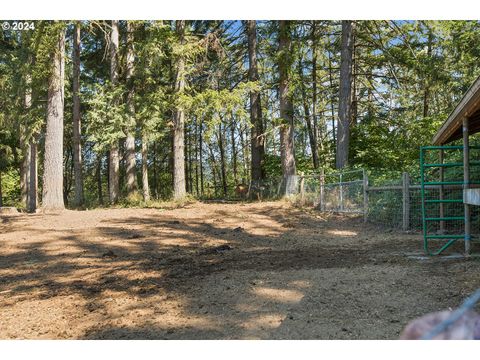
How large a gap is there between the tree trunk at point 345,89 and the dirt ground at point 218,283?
578cm

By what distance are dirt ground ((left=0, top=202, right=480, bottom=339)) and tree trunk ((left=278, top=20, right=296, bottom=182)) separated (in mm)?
6346

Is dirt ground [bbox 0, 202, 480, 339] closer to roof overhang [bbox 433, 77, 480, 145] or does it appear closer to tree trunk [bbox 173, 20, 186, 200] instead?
roof overhang [bbox 433, 77, 480, 145]

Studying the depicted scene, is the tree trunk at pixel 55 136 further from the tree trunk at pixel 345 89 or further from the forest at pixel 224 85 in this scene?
the tree trunk at pixel 345 89

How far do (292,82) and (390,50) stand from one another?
3639 millimetres

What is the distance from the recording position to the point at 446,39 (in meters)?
12.2

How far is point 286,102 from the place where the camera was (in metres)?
13.8

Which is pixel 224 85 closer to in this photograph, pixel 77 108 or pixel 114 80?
pixel 114 80

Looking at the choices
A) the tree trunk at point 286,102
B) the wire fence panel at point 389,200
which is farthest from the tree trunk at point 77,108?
the wire fence panel at point 389,200

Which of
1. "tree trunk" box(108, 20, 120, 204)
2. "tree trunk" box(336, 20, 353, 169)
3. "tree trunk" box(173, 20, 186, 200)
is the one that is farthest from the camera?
"tree trunk" box(108, 20, 120, 204)

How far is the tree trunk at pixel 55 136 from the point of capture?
10719 mm

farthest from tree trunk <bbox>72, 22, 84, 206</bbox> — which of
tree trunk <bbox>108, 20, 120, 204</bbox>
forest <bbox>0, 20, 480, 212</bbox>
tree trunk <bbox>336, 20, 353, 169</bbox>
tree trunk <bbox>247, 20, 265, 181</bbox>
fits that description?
tree trunk <bbox>336, 20, 353, 169</bbox>

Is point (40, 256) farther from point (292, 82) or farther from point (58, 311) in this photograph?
point (292, 82)

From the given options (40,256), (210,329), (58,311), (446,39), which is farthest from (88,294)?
(446,39)

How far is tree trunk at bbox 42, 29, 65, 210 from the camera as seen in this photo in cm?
1072
